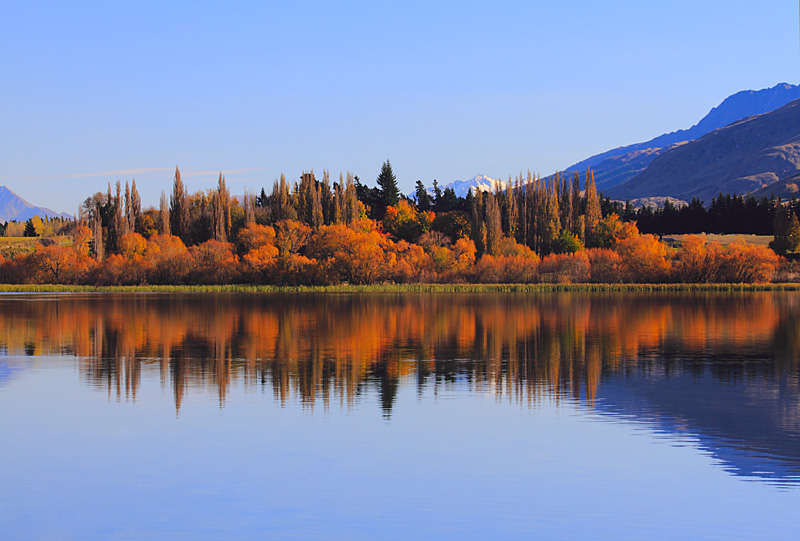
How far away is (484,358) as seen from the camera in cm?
2853

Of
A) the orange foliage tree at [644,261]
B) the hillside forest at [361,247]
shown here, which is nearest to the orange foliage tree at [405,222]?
the hillside forest at [361,247]

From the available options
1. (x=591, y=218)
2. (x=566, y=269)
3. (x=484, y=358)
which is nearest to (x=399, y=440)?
(x=484, y=358)

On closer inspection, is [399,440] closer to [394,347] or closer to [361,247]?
[394,347]

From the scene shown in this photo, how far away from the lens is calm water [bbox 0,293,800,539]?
11.7 m

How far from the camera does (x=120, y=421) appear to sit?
712 inches

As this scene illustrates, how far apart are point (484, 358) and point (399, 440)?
1275 cm

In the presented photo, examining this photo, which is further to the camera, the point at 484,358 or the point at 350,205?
the point at 350,205

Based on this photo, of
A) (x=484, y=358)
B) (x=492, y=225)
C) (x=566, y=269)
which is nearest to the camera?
(x=484, y=358)

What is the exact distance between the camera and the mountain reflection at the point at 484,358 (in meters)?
19.7

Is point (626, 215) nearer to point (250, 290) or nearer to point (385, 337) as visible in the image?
point (250, 290)

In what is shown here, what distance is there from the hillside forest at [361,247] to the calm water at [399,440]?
68.3 m

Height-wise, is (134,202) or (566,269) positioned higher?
(134,202)

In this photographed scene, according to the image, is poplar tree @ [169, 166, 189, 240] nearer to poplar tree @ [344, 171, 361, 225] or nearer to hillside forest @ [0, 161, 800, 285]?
hillside forest @ [0, 161, 800, 285]

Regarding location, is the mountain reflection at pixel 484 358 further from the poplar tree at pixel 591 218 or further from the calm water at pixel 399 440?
the poplar tree at pixel 591 218
